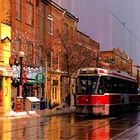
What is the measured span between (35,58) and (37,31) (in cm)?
298

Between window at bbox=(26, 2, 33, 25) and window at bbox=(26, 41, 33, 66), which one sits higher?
window at bbox=(26, 2, 33, 25)

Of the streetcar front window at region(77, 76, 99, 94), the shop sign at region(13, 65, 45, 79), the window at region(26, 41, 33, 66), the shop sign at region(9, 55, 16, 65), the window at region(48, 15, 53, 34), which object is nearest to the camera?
the streetcar front window at region(77, 76, 99, 94)

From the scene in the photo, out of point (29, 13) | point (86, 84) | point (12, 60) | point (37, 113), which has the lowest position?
point (37, 113)

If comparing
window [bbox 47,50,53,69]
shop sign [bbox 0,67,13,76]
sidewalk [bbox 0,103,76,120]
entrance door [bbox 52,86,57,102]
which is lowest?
sidewalk [bbox 0,103,76,120]

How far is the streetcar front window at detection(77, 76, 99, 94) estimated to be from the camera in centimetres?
3241

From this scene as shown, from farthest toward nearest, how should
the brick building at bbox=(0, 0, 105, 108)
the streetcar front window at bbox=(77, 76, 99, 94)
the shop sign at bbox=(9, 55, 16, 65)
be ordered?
the brick building at bbox=(0, 0, 105, 108)
the shop sign at bbox=(9, 55, 16, 65)
the streetcar front window at bbox=(77, 76, 99, 94)

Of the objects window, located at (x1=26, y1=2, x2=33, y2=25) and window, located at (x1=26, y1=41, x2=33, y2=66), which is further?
window, located at (x1=26, y1=2, x2=33, y2=25)

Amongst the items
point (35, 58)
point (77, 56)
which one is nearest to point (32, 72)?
point (35, 58)

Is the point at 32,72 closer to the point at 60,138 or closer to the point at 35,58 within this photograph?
the point at 35,58

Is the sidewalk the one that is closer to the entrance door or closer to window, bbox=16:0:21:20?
the entrance door

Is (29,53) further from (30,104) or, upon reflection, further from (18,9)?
(30,104)

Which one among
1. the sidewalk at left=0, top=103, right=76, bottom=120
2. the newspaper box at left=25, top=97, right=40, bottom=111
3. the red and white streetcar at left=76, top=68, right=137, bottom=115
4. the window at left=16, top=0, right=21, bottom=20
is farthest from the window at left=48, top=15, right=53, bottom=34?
the red and white streetcar at left=76, top=68, right=137, bottom=115

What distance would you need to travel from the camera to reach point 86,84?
32.5 m

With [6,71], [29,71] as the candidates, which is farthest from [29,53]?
[6,71]
